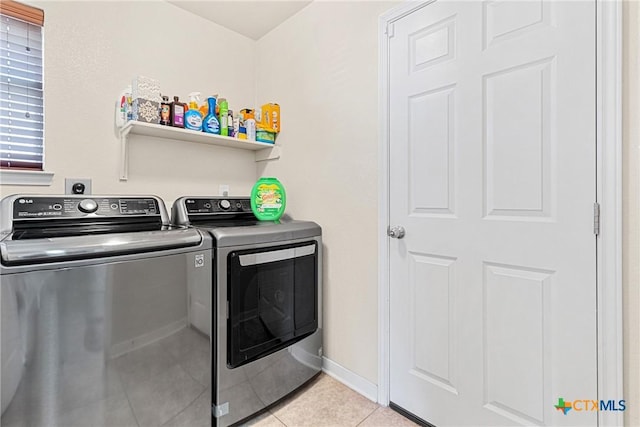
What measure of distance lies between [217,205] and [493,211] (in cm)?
152

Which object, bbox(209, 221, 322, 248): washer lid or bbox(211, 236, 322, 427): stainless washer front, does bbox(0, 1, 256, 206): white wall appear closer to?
bbox(209, 221, 322, 248): washer lid

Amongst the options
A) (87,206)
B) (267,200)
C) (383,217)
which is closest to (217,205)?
(267,200)

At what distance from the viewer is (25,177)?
155cm

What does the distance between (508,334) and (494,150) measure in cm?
75

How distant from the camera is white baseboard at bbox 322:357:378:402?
170cm

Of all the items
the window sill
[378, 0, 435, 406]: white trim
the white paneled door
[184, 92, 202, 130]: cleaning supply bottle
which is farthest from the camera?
[184, 92, 202, 130]: cleaning supply bottle

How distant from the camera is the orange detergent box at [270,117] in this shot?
7.37 feet

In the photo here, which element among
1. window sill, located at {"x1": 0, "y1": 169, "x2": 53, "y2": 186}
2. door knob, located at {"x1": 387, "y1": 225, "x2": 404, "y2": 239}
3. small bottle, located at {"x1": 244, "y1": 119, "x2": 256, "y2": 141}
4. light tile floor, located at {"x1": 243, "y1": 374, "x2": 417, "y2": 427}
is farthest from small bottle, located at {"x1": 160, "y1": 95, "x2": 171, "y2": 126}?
light tile floor, located at {"x1": 243, "y1": 374, "x2": 417, "y2": 427}

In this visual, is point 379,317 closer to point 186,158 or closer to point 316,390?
point 316,390

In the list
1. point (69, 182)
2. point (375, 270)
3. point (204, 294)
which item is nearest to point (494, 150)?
point (375, 270)
